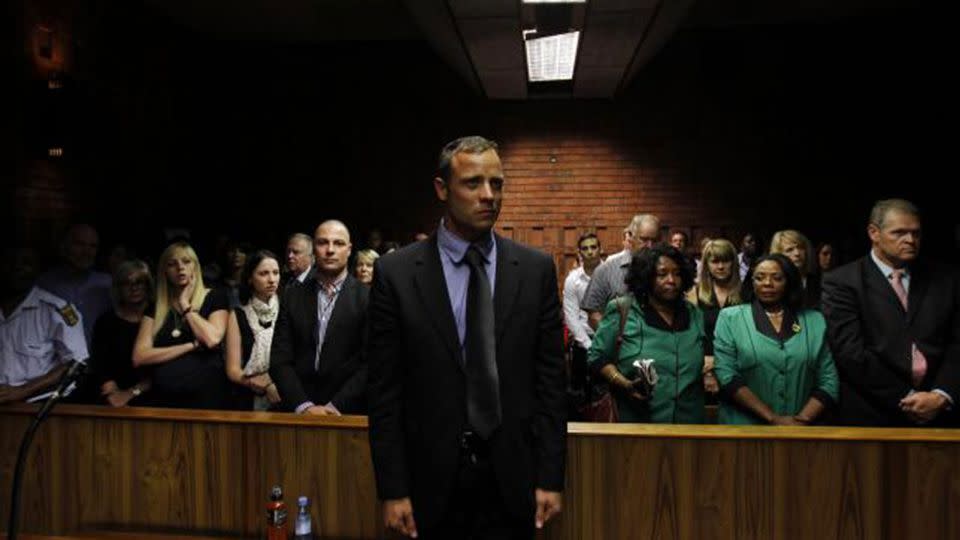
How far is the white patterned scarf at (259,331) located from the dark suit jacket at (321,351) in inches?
9.2

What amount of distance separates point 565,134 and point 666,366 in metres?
5.38

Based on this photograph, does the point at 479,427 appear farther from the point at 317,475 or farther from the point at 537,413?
the point at 317,475

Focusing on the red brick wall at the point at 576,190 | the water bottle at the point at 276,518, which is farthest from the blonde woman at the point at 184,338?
the red brick wall at the point at 576,190

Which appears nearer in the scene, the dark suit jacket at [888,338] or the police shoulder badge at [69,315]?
the dark suit jacket at [888,338]

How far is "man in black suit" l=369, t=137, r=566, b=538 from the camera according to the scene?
5.15 feet

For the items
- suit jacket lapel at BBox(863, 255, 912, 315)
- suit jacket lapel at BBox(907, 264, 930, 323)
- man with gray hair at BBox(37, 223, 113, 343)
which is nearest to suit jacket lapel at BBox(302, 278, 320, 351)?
man with gray hair at BBox(37, 223, 113, 343)

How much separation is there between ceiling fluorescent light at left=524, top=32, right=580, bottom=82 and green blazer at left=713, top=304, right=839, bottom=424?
3.32 meters

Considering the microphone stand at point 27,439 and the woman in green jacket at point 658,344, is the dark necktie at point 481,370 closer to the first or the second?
the microphone stand at point 27,439

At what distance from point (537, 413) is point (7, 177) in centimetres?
475

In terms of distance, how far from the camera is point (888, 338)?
8.66 ft

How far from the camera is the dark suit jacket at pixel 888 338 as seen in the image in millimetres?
2604

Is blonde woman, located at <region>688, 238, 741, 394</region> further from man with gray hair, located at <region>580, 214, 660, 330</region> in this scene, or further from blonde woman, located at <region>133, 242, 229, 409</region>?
blonde woman, located at <region>133, 242, 229, 409</region>

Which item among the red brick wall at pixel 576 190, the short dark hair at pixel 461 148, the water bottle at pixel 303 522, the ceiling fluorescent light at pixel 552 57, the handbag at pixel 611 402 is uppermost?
the ceiling fluorescent light at pixel 552 57

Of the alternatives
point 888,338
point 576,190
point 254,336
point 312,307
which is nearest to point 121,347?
point 254,336
